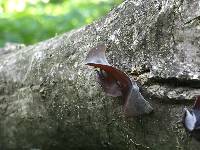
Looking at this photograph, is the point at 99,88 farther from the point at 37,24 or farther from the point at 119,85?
the point at 37,24

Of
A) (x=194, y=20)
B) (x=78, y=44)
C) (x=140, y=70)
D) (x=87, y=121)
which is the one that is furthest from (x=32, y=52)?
(x=194, y=20)

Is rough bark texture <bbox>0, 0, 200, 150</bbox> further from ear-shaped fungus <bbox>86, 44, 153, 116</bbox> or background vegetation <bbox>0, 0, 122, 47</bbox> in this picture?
background vegetation <bbox>0, 0, 122, 47</bbox>

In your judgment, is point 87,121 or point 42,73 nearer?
point 87,121

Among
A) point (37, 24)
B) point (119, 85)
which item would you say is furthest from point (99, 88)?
point (37, 24)

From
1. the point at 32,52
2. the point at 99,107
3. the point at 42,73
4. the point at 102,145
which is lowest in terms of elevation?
the point at 102,145

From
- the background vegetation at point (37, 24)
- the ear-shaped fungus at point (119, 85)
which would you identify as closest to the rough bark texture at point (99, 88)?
the ear-shaped fungus at point (119, 85)

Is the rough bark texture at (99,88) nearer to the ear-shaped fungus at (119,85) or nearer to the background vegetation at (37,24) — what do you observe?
the ear-shaped fungus at (119,85)

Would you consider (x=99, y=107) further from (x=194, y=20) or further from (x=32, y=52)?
(x=32, y=52)

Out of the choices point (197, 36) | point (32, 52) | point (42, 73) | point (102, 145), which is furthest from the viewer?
point (32, 52)
